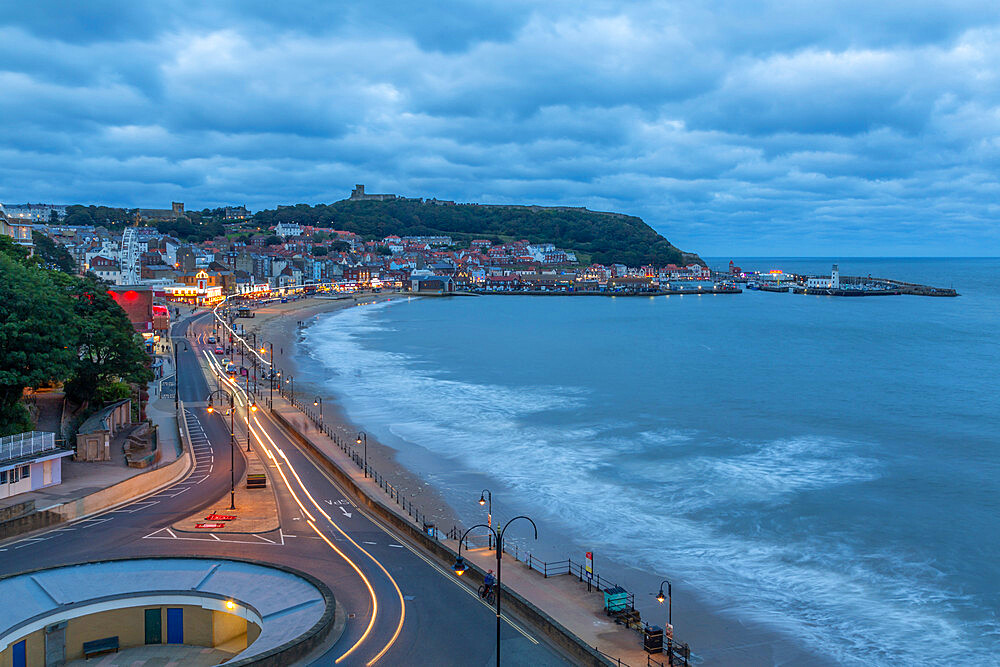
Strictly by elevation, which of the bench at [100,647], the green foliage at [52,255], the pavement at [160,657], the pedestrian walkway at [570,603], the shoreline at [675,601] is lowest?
the shoreline at [675,601]

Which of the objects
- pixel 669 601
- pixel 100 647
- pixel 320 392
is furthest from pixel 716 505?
pixel 320 392

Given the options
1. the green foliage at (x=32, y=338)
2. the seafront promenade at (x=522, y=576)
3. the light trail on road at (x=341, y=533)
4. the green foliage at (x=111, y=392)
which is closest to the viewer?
the light trail on road at (x=341, y=533)

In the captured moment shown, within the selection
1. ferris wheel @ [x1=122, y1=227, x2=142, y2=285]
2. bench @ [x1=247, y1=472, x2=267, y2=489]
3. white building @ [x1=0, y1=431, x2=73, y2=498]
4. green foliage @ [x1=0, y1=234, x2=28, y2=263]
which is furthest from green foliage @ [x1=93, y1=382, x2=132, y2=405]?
ferris wheel @ [x1=122, y1=227, x2=142, y2=285]

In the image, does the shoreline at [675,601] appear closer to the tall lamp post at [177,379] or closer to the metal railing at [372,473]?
the metal railing at [372,473]

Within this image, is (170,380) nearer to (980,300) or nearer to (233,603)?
(233,603)

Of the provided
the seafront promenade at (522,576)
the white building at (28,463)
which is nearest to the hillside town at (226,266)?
the white building at (28,463)

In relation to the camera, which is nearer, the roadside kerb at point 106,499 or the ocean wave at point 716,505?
the ocean wave at point 716,505

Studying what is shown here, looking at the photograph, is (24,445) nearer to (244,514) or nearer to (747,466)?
(244,514)

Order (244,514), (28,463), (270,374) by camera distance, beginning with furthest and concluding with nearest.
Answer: (270,374) < (244,514) < (28,463)
